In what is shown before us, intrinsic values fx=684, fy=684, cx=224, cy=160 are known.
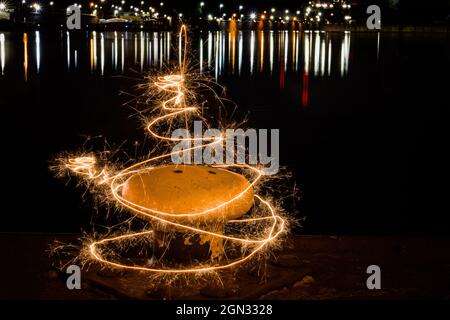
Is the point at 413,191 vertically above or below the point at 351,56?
below

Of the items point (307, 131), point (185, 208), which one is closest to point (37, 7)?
point (307, 131)

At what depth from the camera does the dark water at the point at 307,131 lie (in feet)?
38.1

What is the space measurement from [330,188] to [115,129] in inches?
292

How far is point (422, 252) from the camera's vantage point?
303 inches

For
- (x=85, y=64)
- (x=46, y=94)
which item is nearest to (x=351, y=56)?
(x=85, y=64)

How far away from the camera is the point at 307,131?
18750mm

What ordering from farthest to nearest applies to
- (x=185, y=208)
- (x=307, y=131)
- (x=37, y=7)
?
(x=37, y=7), (x=307, y=131), (x=185, y=208)

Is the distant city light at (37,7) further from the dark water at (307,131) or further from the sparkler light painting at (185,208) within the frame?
the sparkler light painting at (185,208)

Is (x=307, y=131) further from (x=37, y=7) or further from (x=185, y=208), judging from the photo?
(x=37, y=7)

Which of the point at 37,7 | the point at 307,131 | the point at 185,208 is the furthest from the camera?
the point at 37,7

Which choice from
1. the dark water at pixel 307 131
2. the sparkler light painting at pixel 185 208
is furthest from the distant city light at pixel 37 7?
the sparkler light painting at pixel 185 208

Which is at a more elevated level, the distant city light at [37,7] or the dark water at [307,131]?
the distant city light at [37,7]

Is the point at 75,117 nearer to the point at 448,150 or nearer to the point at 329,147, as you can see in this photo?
the point at 329,147
